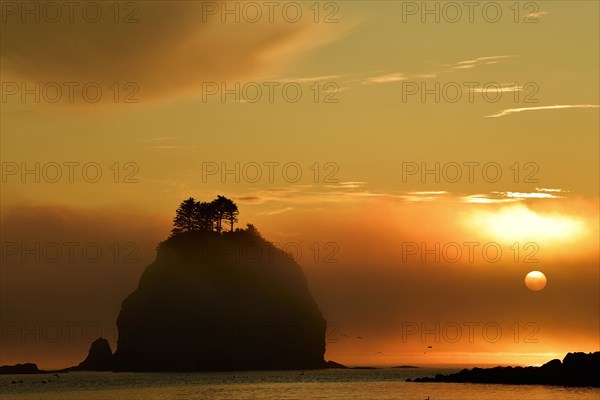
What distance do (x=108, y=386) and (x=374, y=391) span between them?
4932cm

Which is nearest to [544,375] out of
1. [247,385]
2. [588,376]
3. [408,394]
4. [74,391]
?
[588,376]

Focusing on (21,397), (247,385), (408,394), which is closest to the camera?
(408,394)

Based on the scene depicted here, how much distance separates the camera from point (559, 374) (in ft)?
499

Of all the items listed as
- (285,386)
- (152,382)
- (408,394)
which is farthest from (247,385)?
(408,394)

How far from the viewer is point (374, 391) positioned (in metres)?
163

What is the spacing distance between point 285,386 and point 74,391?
3684 centimetres

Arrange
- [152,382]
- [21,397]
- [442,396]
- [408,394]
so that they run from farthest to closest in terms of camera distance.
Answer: [152,382], [21,397], [408,394], [442,396]

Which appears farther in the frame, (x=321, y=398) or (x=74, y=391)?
(x=74, y=391)

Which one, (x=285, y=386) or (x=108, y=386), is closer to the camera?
(x=285, y=386)

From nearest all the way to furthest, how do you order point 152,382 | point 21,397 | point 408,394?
point 408,394
point 21,397
point 152,382

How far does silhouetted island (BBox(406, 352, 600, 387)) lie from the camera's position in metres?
145

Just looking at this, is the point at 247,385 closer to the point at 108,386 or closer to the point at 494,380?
the point at 108,386

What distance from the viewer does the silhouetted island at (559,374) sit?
145m

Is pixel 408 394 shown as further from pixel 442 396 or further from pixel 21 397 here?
pixel 21 397
